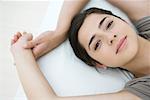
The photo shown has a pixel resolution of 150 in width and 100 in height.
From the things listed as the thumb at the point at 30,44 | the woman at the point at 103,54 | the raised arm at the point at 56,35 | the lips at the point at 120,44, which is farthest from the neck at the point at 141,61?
the thumb at the point at 30,44

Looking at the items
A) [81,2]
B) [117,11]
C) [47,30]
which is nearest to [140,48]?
[117,11]

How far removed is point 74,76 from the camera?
148cm

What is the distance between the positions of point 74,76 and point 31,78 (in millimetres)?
211

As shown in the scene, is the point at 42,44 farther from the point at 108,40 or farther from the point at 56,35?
the point at 108,40

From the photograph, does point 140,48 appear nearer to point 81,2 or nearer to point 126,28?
point 126,28

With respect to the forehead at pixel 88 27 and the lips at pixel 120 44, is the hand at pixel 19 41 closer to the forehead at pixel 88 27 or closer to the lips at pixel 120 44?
the forehead at pixel 88 27

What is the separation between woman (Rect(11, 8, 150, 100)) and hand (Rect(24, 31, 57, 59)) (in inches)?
1.2

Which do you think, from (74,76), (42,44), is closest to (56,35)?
(42,44)

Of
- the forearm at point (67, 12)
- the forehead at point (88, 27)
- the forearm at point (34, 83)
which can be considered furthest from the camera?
the forearm at point (67, 12)

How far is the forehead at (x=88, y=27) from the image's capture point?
1438 mm

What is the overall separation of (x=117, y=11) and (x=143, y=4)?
0.14m

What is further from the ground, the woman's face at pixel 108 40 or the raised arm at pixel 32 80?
the woman's face at pixel 108 40

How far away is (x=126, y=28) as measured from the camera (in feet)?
4.66

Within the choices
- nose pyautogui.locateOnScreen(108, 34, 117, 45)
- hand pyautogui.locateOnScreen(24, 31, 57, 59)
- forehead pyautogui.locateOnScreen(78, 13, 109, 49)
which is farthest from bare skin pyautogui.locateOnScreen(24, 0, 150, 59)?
nose pyautogui.locateOnScreen(108, 34, 117, 45)
